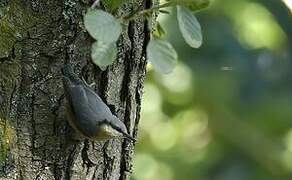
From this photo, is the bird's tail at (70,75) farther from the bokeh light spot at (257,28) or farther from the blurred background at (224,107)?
the bokeh light spot at (257,28)

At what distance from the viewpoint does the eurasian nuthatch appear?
189 centimetres

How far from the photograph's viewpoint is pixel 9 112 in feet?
6.31

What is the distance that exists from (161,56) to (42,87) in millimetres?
437

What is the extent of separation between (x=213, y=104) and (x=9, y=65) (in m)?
2.91

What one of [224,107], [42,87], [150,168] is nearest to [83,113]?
[42,87]

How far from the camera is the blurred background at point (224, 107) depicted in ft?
15.5

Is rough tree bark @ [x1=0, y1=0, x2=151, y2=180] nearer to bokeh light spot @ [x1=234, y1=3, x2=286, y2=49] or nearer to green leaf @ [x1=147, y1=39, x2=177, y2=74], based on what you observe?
green leaf @ [x1=147, y1=39, x2=177, y2=74]

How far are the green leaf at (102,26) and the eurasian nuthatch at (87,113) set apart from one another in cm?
34

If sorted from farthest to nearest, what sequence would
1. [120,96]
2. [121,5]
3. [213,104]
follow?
[213,104] → [120,96] → [121,5]

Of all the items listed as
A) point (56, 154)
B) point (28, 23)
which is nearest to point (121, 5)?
point (28, 23)

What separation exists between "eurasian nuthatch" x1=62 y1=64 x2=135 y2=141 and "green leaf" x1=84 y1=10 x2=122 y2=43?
34 centimetres

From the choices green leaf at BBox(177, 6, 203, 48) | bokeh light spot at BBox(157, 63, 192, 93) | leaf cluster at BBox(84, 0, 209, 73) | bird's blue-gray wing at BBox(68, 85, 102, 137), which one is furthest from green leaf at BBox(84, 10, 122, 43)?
bokeh light spot at BBox(157, 63, 192, 93)

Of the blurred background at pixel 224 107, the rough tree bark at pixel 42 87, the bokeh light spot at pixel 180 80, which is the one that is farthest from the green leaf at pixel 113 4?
the bokeh light spot at pixel 180 80

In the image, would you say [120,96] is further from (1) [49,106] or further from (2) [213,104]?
(2) [213,104]
